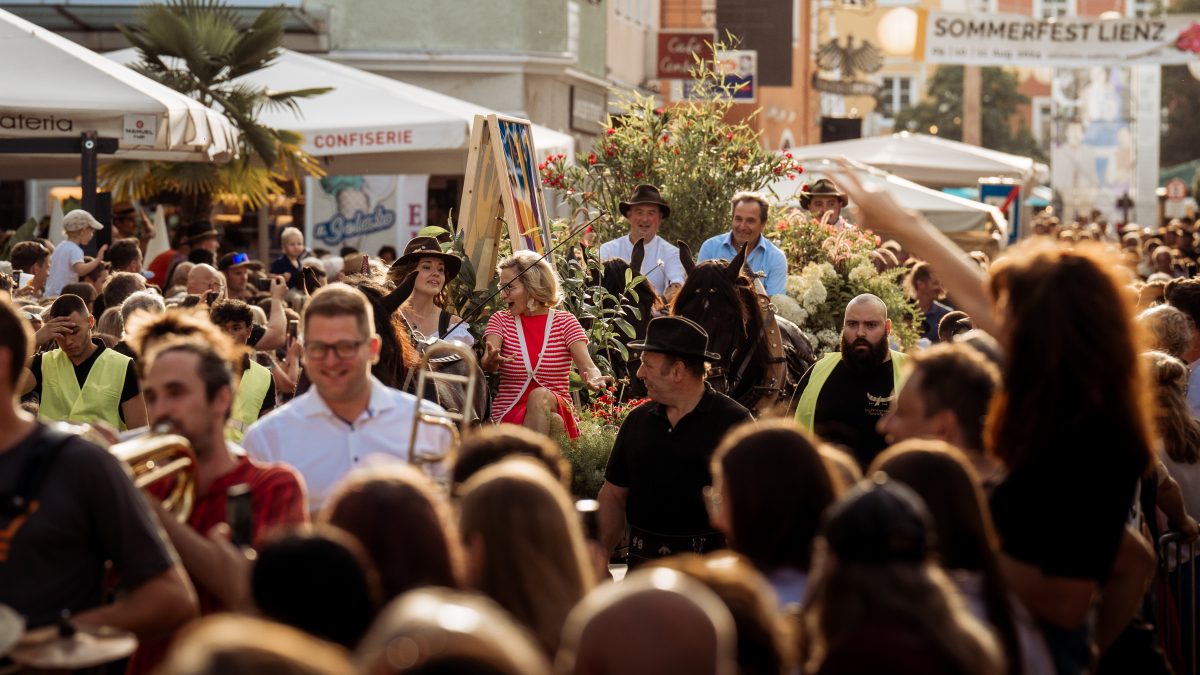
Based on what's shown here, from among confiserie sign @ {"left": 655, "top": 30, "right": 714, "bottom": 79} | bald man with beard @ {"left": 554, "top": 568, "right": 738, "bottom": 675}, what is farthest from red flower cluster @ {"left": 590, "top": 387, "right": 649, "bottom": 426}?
confiserie sign @ {"left": 655, "top": 30, "right": 714, "bottom": 79}

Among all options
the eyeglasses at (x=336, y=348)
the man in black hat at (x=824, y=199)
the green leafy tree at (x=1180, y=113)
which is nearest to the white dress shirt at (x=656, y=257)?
the man in black hat at (x=824, y=199)

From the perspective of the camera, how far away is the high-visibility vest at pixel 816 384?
8.34m

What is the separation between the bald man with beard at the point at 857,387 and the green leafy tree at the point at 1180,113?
85101mm

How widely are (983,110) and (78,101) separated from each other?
7551cm

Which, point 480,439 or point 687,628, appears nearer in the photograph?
point 687,628

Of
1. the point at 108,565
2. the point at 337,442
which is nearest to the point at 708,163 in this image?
the point at 337,442

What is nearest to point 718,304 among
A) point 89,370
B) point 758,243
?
point 758,243

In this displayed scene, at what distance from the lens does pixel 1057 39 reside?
121 ft

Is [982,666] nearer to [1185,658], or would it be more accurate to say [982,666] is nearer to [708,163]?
[1185,658]

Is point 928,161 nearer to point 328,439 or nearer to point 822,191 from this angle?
point 822,191

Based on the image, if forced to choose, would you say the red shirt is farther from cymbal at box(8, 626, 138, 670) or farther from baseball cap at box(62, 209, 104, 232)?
baseball cap at box(62, 209, 104, 232)

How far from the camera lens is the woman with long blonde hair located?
3.57 meters

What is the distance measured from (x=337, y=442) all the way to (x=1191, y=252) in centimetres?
2245

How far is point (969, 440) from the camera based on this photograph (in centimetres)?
456
